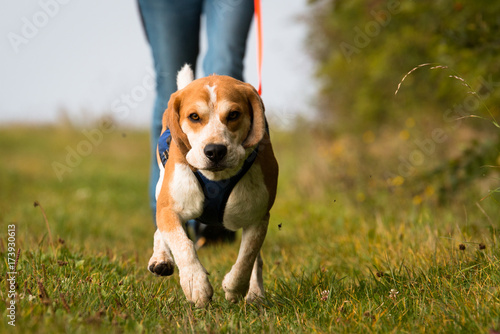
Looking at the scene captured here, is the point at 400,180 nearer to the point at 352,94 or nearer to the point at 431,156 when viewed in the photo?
the point at 431,156

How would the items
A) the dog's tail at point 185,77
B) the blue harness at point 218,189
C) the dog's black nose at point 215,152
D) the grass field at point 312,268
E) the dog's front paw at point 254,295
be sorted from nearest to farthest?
the grass field at point 312,268
the dog's black nose at point 215,152
the blue harness at point 218,189
the dog's front paw at point 254,295
the dog's tail at point 185,77

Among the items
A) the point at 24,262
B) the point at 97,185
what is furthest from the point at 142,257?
the point at 97,185

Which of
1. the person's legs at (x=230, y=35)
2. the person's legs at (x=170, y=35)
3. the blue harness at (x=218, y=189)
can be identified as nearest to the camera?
the blue harness at (x=218, y=189)

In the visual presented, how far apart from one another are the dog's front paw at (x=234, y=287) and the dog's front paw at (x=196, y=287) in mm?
159

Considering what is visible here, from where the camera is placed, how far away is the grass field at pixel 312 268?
7.13 feet

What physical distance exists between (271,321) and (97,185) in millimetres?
7564

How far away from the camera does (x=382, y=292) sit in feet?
8.66

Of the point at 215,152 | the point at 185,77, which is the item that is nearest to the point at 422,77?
the point at 185,77

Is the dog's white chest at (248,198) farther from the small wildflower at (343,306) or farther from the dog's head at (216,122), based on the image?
the small wildflower at (343,306)

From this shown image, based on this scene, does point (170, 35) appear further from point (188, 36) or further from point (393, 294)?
point (393, 294)

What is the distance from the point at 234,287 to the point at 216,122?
806mm

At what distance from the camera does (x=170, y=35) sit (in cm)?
350

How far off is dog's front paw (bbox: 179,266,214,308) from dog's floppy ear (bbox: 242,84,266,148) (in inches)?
24.5

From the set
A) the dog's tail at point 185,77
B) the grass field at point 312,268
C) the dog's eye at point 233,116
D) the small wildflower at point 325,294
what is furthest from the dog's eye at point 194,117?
the small wildflower at point 325,294
